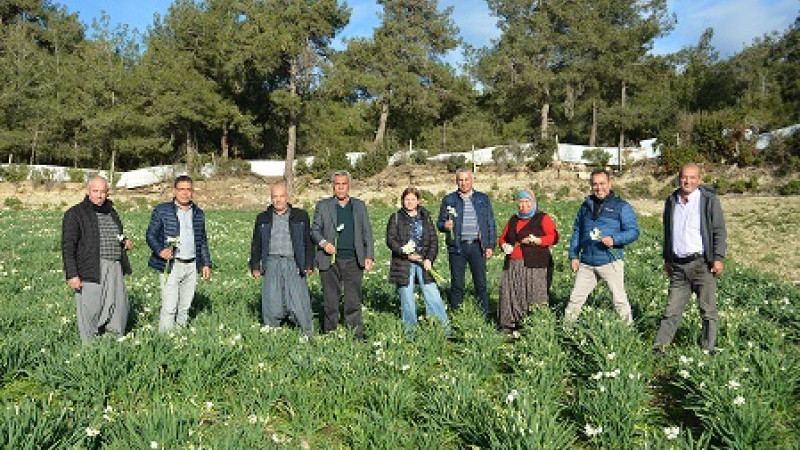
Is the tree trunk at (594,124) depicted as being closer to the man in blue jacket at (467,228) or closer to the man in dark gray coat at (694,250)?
the man in blue jacket at (467,228)

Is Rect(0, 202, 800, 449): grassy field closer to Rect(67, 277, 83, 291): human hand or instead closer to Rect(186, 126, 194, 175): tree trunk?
Rect(67, 277, 83, 291): human hand

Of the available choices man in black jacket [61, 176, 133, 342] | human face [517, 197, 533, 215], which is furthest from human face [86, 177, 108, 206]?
human face [517, 197, 533, 215]

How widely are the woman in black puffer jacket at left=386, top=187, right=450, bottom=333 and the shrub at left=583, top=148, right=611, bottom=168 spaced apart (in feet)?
99.8

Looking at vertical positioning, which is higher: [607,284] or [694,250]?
[694,250]

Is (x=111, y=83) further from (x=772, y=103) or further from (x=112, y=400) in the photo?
(x=772, y=103)

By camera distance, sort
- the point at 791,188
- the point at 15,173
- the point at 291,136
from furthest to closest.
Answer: the point at 291,136 < the point at 15,173 < the point at 791,188

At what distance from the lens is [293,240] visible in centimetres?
641

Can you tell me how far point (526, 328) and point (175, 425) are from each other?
3500 mm

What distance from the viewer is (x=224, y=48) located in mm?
34062

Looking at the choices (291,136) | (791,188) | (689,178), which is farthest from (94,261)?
(291,136)

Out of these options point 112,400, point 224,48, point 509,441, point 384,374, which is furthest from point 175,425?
point 224,48

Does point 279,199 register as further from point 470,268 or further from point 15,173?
point 15,173

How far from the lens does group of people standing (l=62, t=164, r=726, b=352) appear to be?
597cm

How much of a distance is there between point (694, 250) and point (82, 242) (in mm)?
6025
